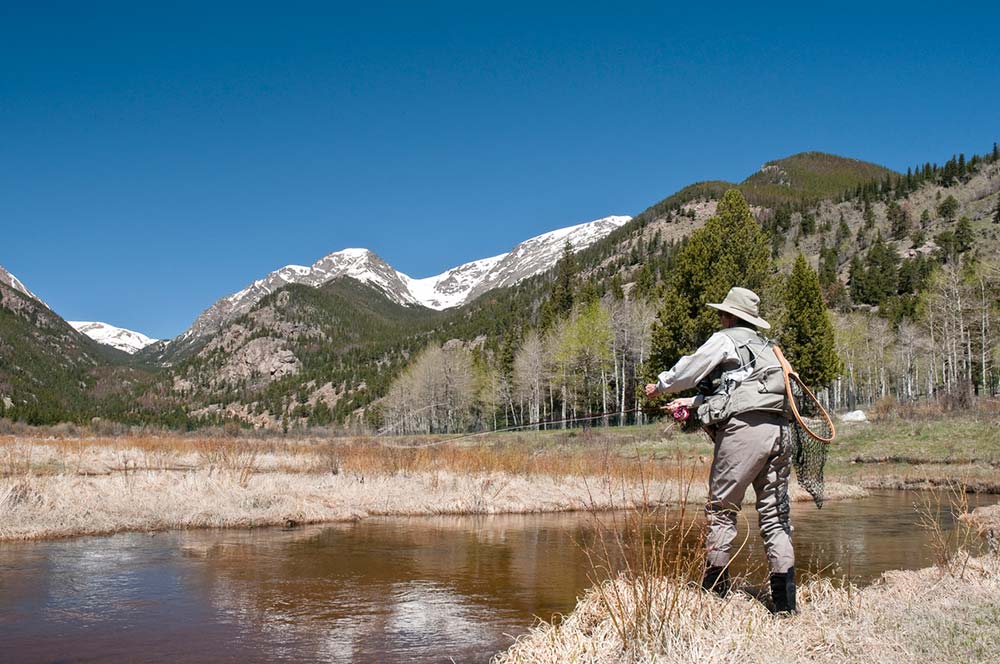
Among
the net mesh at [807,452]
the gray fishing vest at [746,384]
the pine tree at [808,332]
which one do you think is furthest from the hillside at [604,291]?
the gray fishing vest at [746,384]

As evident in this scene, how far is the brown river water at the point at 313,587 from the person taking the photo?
16.6ft

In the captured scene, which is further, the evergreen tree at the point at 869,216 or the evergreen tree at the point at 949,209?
the evergreen tree at the point at 869,216

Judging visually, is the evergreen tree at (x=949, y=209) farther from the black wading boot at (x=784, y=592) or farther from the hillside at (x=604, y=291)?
the black wading boot at (x=784, y=592)

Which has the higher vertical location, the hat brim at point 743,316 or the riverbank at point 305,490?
the hat brim at point 743,316

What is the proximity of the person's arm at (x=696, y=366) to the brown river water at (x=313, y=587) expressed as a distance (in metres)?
1.99

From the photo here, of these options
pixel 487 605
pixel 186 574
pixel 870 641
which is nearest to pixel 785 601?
pixel 870 641

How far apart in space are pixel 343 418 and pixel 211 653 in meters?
126

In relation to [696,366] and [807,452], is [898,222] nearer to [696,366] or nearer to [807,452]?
[807,452]

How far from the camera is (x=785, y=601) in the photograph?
4656 mm

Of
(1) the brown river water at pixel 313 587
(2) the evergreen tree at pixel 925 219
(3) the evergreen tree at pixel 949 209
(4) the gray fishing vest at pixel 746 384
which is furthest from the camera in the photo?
(2) the evergreen tree at pixel 925 219

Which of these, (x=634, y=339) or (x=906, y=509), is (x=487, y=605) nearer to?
(x=906, y=509)

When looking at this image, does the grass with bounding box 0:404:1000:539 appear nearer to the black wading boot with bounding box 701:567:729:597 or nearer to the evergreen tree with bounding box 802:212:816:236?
the black wading boot with bounding box 701:567:729:597

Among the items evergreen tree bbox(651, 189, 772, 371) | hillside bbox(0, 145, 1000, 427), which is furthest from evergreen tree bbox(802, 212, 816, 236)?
evergreen tree bbox(651, 189, 772, 371)

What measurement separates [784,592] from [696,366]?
1578 mm
